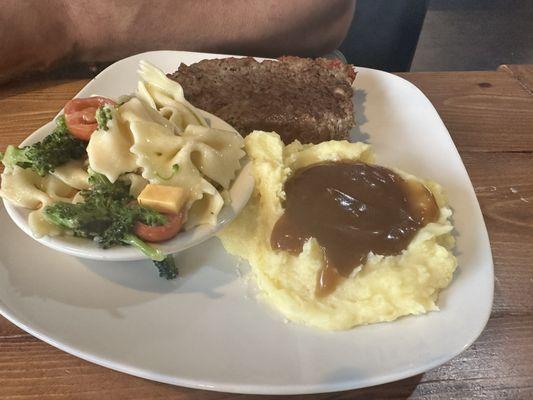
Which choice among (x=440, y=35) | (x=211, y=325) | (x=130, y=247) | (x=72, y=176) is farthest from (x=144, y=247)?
(x=440, y=35)

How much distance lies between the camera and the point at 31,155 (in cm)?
197

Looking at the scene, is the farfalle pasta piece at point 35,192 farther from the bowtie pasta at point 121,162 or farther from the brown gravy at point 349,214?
the brown gravy at point 349,214

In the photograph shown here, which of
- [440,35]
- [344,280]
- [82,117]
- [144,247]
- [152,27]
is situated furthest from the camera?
[440,35]

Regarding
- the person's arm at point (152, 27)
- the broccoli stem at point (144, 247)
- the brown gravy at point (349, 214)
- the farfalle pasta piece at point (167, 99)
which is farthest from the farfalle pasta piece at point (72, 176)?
the person's arm at point (152, 27)

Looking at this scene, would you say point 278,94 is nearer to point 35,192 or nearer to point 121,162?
point 121,162

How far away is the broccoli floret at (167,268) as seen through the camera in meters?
2.00

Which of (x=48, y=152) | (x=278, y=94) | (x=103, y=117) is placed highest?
(x=103, y=117)

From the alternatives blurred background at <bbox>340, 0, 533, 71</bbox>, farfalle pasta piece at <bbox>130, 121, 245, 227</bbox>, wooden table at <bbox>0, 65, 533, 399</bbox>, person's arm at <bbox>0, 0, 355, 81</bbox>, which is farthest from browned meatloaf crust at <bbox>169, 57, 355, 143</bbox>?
blurred background at <bbox>340, 0, 533, 71</bbox>

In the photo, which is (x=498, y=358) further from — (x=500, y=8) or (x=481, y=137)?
(x=500, y=8)

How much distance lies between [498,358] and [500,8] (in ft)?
23.4

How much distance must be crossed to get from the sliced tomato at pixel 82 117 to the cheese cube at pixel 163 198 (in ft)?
1.39

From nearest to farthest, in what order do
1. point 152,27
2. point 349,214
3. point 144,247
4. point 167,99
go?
point 144,247
point 349,214
point 167,99
point 152,27

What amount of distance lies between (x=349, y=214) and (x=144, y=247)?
80 centimetres

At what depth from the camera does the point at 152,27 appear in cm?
334
